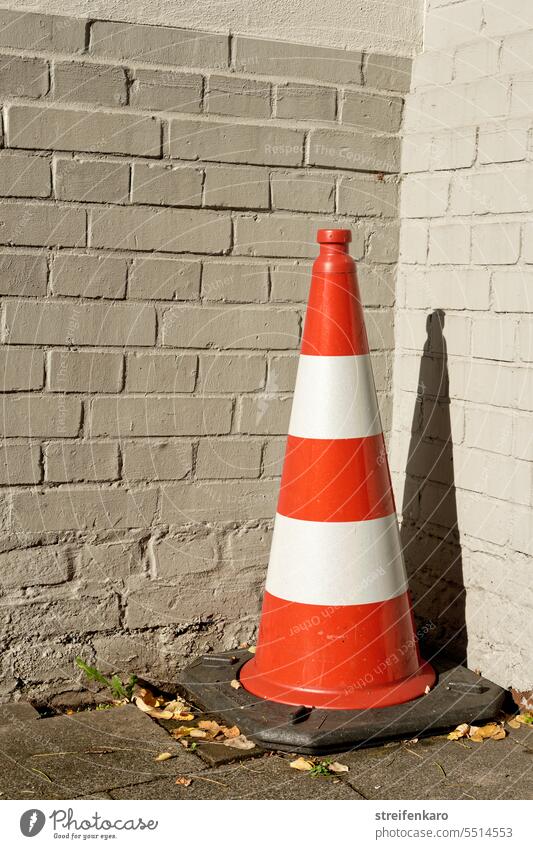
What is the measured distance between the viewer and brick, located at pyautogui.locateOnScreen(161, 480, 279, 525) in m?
4.09

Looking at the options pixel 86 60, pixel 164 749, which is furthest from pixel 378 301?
pixel 164 749

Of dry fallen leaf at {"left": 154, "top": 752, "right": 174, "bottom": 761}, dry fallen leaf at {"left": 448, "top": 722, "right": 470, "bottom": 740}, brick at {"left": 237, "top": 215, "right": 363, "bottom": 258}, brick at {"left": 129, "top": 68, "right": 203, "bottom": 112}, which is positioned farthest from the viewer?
brick at {"left": 237, "top": 215, "right": 363, "bottom": 258}

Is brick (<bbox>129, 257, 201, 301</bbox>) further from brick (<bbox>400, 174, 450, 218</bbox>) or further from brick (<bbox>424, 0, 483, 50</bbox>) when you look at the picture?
brick (<bbox>424, 0, 483, 50</bbox>)

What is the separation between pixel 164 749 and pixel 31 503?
1.04 metres

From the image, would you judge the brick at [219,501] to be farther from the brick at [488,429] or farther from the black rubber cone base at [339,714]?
the brick at [488,429]

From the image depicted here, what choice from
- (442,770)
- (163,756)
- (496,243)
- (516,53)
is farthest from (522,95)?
(163,756)

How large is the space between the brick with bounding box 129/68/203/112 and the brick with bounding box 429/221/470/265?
1.06 m

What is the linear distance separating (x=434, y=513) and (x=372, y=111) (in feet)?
5.43

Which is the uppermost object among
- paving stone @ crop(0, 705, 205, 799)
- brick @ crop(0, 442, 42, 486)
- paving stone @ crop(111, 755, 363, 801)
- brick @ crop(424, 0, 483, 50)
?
brick @ crop(424, 0, 483, 50)

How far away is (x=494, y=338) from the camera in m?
3.88

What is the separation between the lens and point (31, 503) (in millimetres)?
3871

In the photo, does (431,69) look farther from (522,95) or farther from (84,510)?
(84,510)

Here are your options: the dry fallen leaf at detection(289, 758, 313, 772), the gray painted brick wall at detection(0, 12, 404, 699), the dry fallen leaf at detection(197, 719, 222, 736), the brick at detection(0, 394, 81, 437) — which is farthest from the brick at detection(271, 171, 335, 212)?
the dry fallen leaf at detection(289, 758, 313, 772)

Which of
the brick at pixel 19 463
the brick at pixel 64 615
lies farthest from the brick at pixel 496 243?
the brick at pixel 64 615
